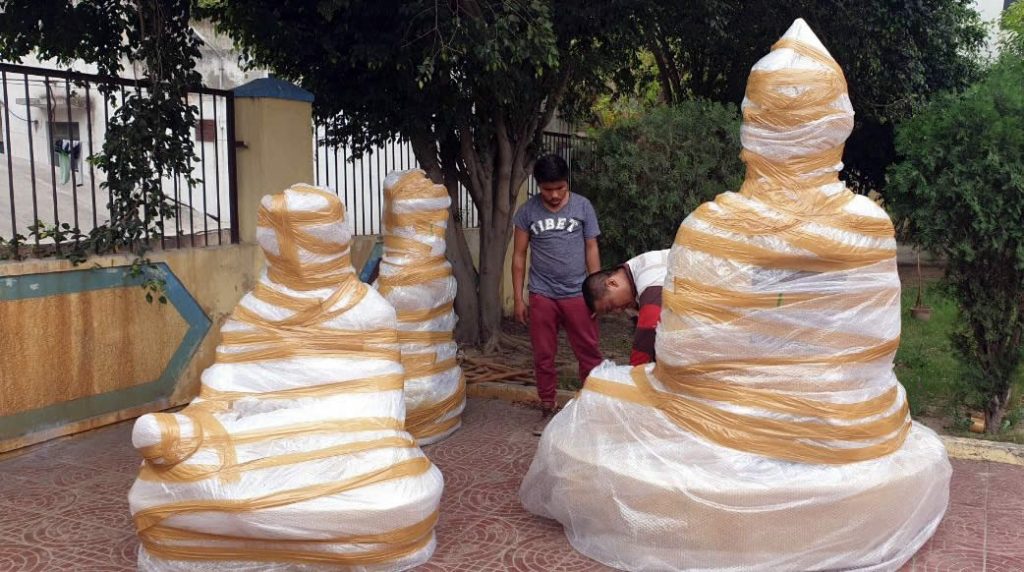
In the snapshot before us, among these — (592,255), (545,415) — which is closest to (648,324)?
(592,255)

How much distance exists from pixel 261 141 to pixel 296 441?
3.60 metres

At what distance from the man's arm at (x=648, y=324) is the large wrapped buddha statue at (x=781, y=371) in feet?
1.76

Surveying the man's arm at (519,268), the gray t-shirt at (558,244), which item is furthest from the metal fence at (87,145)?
the gray t-shirt at (558,244)

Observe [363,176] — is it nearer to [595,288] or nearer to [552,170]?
[552,170]

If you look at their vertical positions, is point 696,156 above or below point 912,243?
above

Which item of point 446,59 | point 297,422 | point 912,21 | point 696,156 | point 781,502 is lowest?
point 781,502

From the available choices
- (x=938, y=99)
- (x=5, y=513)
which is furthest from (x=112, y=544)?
(x=938, y=99)

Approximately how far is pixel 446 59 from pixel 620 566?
129 inches

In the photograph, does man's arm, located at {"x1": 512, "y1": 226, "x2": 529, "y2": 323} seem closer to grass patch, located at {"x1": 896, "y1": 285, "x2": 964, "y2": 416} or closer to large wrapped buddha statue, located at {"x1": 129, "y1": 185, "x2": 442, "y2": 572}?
large wrapped buddha statue, located at {"x1": 129, "y1": 185, "x2": 442, "y2": 572}

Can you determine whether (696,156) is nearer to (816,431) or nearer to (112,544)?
(816,431)

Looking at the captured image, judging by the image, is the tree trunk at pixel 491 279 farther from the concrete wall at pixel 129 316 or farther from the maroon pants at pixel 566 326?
the maroon pants at pixel 566 326

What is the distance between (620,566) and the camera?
3.30 metres

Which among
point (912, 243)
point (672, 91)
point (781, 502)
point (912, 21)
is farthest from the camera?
point (672, 91)

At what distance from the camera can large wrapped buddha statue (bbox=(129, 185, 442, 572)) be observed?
2979 mm
